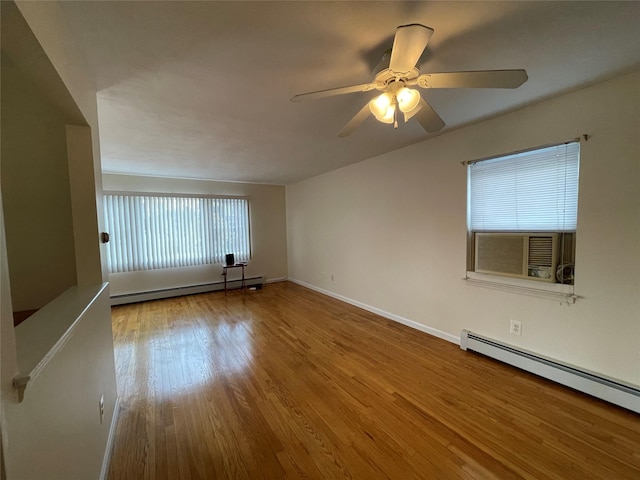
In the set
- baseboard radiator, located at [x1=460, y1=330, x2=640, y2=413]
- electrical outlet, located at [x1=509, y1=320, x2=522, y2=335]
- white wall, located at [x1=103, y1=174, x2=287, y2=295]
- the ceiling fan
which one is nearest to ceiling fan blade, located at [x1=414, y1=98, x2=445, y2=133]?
the ceiling fan

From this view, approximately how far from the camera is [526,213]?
7.69 ft

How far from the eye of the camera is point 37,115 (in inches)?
61.0

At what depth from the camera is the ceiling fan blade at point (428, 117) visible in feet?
5.04

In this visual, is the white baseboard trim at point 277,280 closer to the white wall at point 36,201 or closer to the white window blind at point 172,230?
the white window blind at point 172,230

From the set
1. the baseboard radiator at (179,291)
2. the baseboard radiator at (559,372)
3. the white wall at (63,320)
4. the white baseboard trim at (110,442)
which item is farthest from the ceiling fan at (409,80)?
the baseboard radiator at (179,291)

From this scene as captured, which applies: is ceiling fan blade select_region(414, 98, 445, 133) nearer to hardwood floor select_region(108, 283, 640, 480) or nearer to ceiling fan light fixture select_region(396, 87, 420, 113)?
ceiling fan light fixture select_region(396, 87, 420, 113)

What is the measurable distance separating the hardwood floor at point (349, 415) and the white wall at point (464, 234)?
398 millimetres

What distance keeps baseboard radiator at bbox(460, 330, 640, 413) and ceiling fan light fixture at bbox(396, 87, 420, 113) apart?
90.2 inches

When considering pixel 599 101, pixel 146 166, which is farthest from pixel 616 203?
pixel 146 166

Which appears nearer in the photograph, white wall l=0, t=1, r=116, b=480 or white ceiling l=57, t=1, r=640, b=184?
white wall l=0, t=1, r=116, b=480

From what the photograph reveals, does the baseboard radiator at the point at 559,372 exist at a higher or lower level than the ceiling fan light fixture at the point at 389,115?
lower

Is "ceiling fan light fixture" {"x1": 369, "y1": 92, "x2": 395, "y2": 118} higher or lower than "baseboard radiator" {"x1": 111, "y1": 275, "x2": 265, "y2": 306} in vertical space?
higher

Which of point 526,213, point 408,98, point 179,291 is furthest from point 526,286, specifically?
point 179,291

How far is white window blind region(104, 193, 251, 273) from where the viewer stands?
4398 mm
